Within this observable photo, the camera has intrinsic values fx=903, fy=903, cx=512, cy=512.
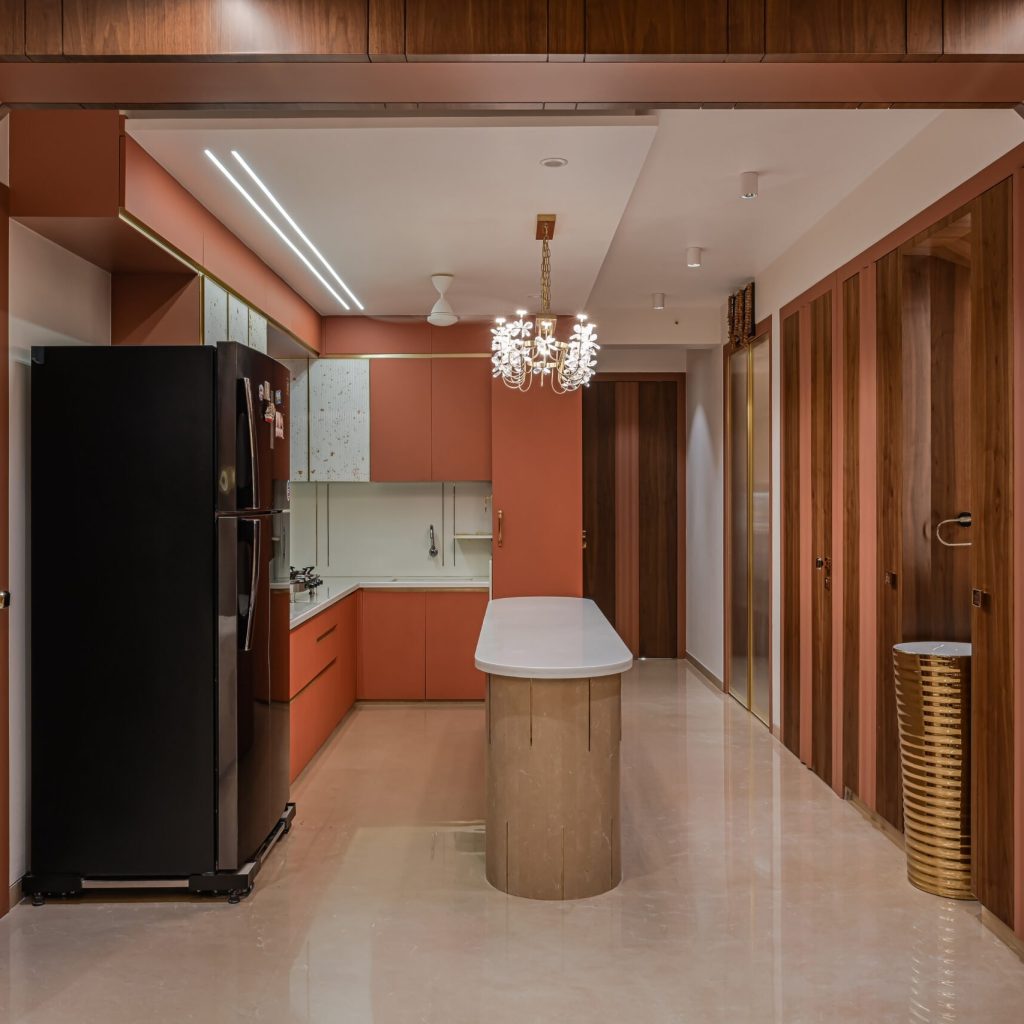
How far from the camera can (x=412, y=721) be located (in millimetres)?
5605

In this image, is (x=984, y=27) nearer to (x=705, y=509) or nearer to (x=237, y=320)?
(x=237, y=320)

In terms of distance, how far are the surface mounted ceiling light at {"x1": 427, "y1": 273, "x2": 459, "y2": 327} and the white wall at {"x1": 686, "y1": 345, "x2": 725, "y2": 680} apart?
2.22m

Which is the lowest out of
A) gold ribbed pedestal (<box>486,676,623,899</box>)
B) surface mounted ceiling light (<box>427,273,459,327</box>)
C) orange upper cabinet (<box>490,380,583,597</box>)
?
gold ribbed pedestal (<box>486,676,623,899</box>)

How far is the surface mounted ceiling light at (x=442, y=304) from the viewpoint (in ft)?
16.2

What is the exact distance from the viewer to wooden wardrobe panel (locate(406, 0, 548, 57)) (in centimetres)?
180

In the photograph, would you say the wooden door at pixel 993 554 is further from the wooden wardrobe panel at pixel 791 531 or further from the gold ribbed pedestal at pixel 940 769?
the wooden wardrobe panel at pixel 791 531

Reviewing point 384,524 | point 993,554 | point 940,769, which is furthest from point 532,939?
point 384,524

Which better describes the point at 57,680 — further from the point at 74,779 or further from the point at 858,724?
the point at 858,724

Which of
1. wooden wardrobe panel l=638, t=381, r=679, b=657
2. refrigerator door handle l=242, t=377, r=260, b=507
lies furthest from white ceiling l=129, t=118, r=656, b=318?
Answer: wooden wardrobe panel l=638, t=381, r=679, b=657

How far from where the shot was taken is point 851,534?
403 centimetres

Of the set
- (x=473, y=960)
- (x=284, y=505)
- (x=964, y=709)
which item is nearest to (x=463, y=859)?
(x=473, y=960)

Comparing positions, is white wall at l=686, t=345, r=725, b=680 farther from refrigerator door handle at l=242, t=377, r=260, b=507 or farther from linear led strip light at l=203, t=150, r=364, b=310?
refrigerator door handle at l=242, t=377, r=260, b=507

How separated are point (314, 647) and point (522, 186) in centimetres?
259

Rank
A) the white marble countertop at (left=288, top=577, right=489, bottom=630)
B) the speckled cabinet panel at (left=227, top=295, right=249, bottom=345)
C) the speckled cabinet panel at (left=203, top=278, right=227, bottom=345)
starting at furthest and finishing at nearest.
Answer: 1. the white marble countertop at (left=288, top=577, right=489, bottom=630)
2. the speckled cabinet panel at (left=227, top=295, right=249, bottom=345)
3. the speckled cabinet panel at (left=203, top=278, right=227, bottom=345)
